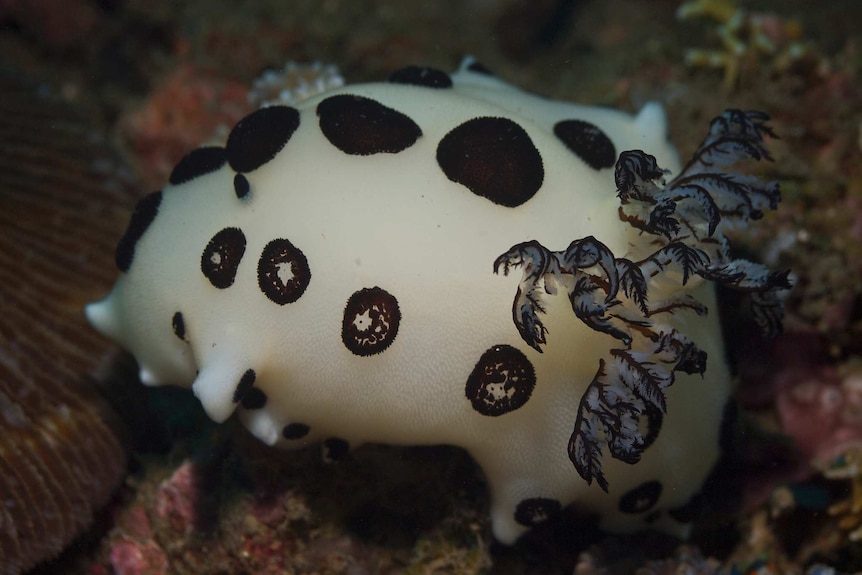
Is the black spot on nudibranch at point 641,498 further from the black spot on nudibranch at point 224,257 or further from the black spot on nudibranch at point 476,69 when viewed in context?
the black spot on nudibranch at point 476,69

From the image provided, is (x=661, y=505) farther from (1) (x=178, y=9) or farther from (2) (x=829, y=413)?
(1) (x=178, y=9)

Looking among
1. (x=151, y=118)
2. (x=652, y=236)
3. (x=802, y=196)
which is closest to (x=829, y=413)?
(x=802, y=196)

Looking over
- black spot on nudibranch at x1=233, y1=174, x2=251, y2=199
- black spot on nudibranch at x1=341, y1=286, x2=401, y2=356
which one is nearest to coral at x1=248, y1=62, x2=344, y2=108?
black spot on nudibranch at x1=233, y1=174, x2=251, y2=199

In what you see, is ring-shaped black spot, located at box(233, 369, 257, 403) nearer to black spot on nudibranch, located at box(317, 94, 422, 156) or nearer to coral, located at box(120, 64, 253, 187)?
black spot on nudibranch, located at box(317, 94, 422, 156)

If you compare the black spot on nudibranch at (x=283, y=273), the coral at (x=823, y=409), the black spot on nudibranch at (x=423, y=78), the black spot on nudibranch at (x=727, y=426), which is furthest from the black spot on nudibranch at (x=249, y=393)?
the coral at (x=823, y=409)

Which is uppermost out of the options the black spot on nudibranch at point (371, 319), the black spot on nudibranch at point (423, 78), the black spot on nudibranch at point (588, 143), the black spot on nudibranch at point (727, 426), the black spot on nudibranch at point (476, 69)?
the black spot on nudibranch at point (476, 69)
